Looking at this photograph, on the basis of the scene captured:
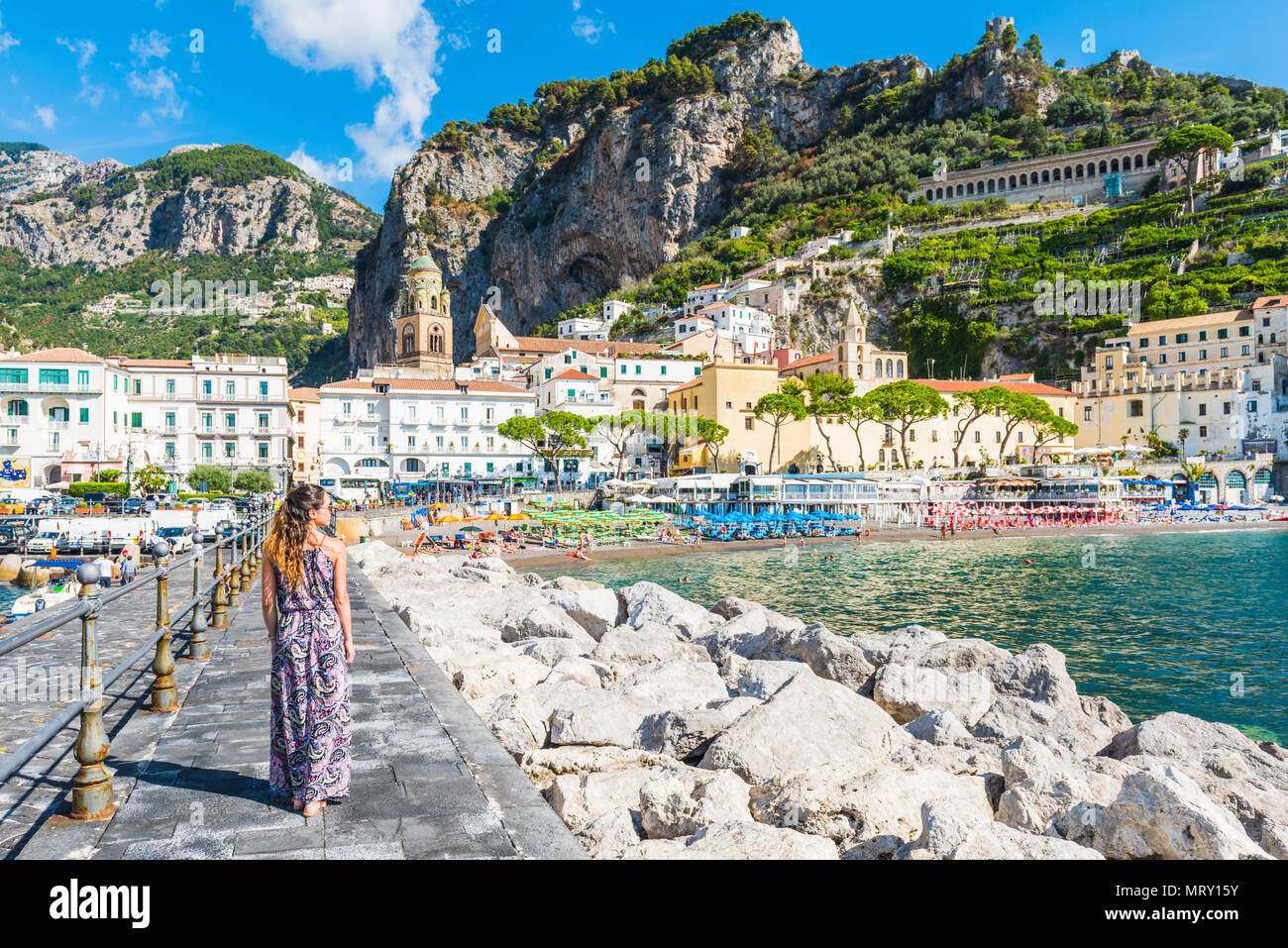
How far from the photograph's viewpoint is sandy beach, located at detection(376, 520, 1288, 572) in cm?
3453

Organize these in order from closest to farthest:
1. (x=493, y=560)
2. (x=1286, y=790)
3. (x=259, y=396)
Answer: (x=1286, y=790) < (x=493, y=560) < (x=259, y=396)

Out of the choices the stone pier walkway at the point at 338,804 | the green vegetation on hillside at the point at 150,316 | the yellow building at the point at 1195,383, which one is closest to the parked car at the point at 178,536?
the stone pier walkway at the point at 338,804

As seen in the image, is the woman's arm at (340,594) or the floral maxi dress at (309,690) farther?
the woman's arm at (340,594)

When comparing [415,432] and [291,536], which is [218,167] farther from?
[291,536]

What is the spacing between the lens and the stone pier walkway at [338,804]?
3689 millimetres

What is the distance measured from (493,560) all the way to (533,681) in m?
16.2

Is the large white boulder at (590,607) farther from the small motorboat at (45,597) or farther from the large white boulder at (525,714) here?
the small motorboat at (45,597)

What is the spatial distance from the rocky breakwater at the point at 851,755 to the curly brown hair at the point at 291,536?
2.76 meters

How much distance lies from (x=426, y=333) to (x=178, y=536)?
173 feet

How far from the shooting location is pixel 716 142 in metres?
113

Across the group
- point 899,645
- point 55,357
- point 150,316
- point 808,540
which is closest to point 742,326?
point 808,540
